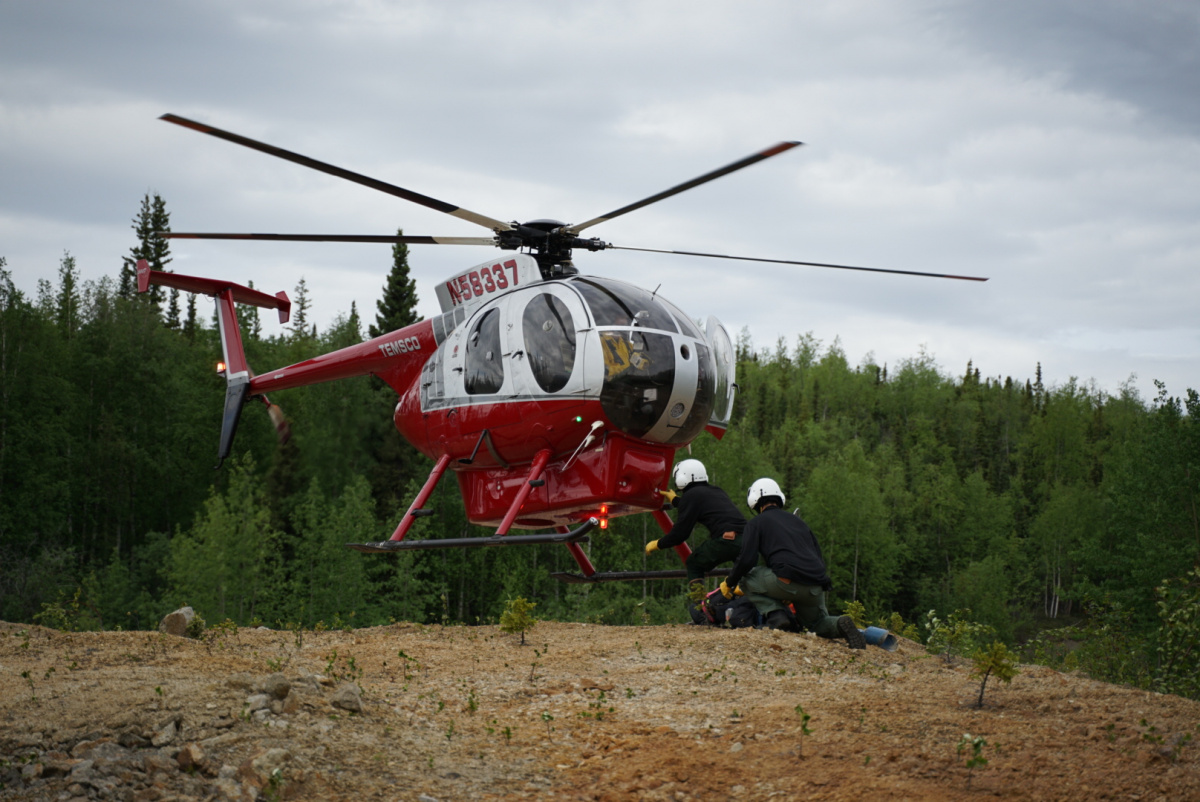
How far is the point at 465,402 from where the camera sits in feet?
38.9

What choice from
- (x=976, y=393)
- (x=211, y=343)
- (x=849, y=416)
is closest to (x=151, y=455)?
(x=211, y=343)

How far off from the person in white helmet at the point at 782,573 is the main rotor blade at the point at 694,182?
10.8 ft

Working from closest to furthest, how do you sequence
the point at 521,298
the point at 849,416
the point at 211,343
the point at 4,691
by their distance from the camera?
the point at 4,691
the point at 521,298
the point at 211,343
the point at 849,416

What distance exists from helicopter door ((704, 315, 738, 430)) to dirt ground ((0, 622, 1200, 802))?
3.23 m

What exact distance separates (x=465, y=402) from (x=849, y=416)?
75.3m

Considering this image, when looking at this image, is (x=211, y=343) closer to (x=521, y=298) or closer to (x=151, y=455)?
(x=151, y=455)

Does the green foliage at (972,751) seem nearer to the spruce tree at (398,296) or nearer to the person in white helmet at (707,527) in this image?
the person in white helmet at (707,527)

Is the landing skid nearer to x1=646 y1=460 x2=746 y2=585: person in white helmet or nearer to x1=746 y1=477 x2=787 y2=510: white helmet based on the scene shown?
x1=646 y1=460 x2=746 y2=585: person in white helmet

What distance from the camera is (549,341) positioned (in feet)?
35.6

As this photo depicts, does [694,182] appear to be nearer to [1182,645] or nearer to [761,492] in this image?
[761,492]

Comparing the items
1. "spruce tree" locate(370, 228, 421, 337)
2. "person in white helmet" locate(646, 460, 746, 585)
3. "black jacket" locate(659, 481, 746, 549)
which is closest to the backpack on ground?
"person in white helmet" locate(646, 460, 746, 585)

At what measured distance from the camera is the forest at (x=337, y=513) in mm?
35375

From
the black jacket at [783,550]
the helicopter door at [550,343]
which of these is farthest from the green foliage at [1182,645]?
the helicopter door at [550,343]

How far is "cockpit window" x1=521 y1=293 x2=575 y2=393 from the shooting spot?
421 inches
